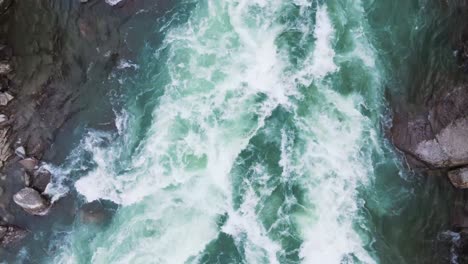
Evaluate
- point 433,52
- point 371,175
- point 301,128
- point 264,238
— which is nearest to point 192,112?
point 301,128

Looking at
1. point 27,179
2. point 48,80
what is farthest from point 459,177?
point 27,179

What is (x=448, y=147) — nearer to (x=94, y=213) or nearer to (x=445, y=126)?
(x=445, y=126)

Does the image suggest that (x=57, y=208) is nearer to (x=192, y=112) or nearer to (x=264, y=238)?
(x=192, y=112)

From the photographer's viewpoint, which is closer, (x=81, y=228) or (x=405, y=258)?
(x=405, y=258)

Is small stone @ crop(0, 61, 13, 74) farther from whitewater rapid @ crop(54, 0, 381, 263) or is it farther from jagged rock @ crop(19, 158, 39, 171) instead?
whitewater rapid @ crop(54, 0, 381, 263)

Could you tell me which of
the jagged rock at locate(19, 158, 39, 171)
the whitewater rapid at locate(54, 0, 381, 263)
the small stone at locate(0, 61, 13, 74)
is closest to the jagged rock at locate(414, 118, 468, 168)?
the whitewater rapid at locate(54, 0, 381, 263)

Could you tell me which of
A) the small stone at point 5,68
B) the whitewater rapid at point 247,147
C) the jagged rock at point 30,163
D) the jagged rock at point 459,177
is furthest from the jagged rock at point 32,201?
the jagged rock at point 459,177

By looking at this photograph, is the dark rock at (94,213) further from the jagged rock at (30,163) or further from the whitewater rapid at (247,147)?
the jagged rock at (30,163)
